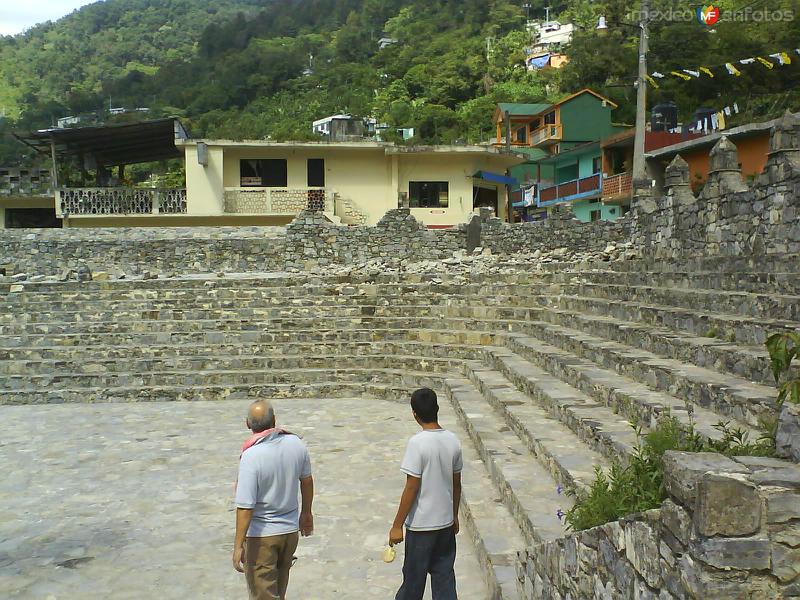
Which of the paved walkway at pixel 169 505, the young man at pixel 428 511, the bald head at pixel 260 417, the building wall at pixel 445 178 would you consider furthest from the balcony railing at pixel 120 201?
the young man at pixel 428 511

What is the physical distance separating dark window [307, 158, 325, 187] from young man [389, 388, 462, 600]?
20103 mm

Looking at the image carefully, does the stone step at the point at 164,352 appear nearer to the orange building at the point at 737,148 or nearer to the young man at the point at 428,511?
the young man at the point at 428,511

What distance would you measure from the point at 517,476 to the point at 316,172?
63.4 ft

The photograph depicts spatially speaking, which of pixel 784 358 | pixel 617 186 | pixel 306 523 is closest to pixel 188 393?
pixel 306 523

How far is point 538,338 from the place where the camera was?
31.1ft

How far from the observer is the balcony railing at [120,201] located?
72.3ft

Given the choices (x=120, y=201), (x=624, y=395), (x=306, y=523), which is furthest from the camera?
(x=120, y=201)

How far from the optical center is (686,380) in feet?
15.6

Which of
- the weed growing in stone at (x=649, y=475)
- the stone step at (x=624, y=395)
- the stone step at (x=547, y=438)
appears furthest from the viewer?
the stone step at (x=547, y=438)

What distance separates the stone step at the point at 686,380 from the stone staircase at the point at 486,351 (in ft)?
0.06

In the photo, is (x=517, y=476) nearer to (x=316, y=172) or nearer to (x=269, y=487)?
(x=269, y=487)

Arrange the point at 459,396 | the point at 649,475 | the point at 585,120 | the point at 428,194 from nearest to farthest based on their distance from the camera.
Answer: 1. the point at 649,475
2. the point at 459,396
3. the point at 428,194
4. the point at 585,120

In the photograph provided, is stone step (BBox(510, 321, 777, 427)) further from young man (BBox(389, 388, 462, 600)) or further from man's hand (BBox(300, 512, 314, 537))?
man's hand (BBox(300, 512, 314, 537))

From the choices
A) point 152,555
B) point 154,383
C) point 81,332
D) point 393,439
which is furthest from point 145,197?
point 152,555
